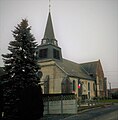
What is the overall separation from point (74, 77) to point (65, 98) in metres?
21.5

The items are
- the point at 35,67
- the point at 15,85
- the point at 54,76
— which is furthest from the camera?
the point at 54,76

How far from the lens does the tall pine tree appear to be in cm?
1459

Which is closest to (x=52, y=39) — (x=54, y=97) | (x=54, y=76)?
(x=54, y=76)

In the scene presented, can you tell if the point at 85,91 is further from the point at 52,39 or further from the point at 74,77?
the point at 52,39

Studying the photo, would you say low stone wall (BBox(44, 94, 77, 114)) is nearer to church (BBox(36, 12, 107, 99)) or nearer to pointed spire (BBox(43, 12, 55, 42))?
church (BBox(36, 12, 107, 99))

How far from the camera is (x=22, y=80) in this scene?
17.0 meters

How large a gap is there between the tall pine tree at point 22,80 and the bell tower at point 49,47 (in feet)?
73.4

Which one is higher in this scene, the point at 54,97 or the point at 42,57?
the point at 42,57

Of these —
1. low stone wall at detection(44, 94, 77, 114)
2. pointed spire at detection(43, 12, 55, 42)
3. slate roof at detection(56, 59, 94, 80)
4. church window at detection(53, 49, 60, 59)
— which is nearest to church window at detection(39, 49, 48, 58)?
church window at detection(53, 49, 60, 59)

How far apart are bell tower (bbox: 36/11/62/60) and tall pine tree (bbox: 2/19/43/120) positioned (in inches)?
880

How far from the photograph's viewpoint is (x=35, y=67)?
714 inches

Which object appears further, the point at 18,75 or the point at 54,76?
the point at 54,76

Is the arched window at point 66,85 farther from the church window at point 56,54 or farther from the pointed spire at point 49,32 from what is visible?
the pointed spire at point 49,32

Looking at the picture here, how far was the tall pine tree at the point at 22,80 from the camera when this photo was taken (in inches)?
574
